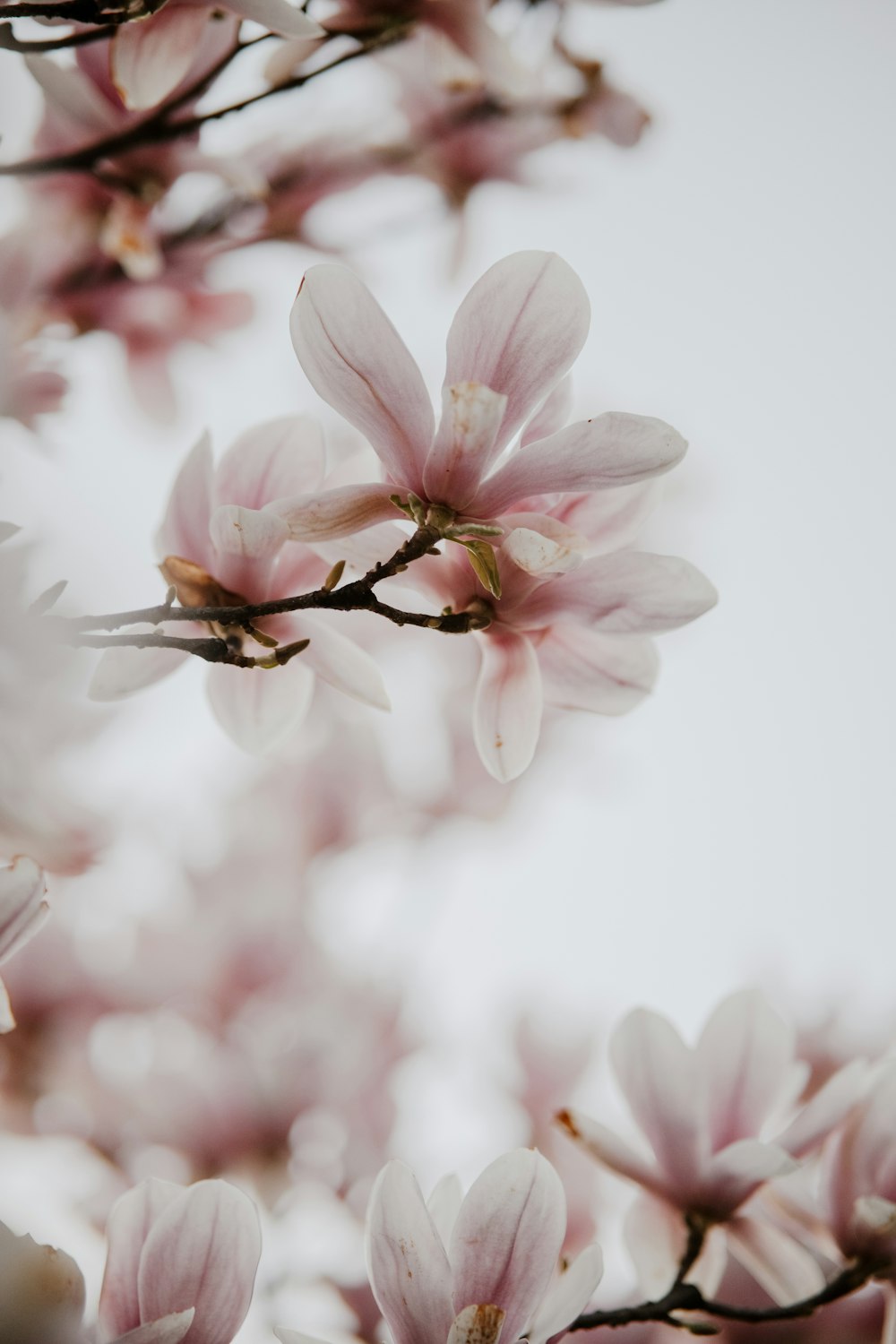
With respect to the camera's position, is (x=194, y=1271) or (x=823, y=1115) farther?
(x=823, y=1115)

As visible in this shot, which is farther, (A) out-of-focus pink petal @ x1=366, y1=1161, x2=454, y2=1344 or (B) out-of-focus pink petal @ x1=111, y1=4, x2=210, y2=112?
(B) out-of-focus pink petal @ x1=111, y1=4, x2=210, y2=112

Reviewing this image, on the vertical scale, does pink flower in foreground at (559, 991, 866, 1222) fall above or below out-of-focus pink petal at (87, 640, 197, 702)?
below

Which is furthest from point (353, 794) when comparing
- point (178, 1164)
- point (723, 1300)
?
point (723, 1300)

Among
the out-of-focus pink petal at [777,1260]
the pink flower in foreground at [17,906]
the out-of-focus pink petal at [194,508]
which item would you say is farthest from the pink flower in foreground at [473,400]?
the out-of-focus pink petal at [777,1260]

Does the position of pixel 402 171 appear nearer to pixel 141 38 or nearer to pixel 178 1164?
pixel 141 38

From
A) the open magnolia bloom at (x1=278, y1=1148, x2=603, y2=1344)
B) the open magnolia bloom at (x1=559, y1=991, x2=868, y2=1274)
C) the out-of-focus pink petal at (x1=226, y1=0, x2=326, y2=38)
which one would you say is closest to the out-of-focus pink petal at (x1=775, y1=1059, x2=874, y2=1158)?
the open magnolia bloom at (x1=559, y1=991, x2=868, y2=1274)

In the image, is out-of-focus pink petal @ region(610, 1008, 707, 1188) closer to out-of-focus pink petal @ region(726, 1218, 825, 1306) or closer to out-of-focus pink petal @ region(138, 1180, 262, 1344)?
out-of-focus pink petal @ region(726, 1218, 825, 1306)

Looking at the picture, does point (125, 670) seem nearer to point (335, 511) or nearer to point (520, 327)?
point (335, 511)

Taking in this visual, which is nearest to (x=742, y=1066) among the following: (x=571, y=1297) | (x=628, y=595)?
(x=571, y=1297)
